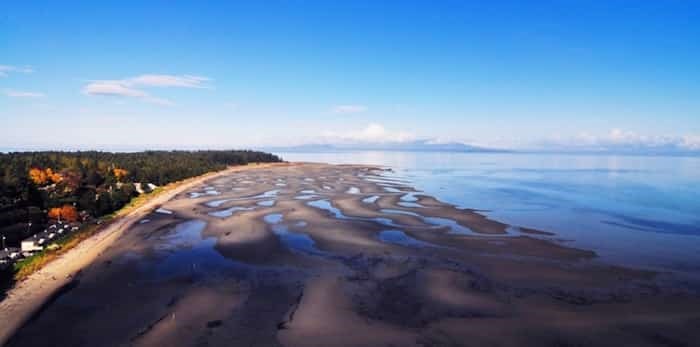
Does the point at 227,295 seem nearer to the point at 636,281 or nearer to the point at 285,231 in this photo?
the point at 285,231

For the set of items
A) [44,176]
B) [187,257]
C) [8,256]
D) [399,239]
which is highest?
[44,176]

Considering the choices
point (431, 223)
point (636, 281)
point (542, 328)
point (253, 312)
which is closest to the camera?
point (542, 328)

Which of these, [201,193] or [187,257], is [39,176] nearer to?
[201,193]

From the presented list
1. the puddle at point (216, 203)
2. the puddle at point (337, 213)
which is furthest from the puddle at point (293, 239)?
the puddle at point (216, 203)

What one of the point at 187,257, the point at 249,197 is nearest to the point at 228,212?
the point at 249,197

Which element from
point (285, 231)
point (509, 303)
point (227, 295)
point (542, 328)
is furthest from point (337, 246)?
point (542, 328)

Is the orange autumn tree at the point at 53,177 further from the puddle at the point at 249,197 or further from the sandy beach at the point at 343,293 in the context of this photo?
the sandy beach at the point at 343,293

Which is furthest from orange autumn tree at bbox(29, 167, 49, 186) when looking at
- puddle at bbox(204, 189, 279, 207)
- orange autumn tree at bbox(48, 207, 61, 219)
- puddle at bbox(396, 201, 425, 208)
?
puddle at bbox(396, 201, 425, 208)
